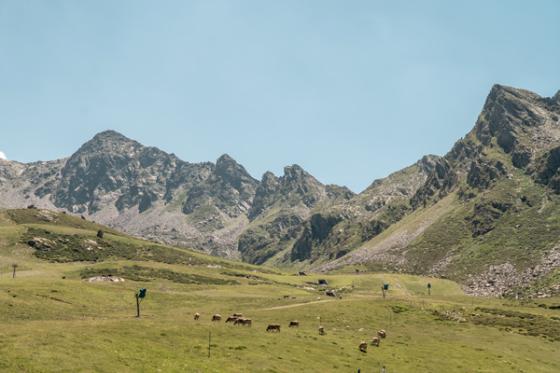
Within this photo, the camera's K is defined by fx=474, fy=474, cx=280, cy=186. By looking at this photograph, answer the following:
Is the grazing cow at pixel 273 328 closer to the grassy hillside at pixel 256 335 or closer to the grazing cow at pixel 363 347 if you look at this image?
the grassy hillside at pixel 256 335

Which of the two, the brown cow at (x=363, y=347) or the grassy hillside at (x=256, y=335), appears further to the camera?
the brown cow at (x=363, y=347)

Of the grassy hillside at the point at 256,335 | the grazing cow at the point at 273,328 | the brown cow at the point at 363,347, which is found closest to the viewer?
the grassy hillside at the point at 256,335

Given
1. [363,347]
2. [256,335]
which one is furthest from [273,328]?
[363,347]

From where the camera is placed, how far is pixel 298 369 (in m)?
53.9

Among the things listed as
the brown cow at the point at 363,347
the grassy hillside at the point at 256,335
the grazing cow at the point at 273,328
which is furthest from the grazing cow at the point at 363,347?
the grazing cow at the point at 273,328

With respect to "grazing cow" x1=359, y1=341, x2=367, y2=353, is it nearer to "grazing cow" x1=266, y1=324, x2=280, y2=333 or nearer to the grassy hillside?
the grassy hillside

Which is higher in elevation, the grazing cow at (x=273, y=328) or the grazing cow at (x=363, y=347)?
the grazing cow at (x=273, y=328)

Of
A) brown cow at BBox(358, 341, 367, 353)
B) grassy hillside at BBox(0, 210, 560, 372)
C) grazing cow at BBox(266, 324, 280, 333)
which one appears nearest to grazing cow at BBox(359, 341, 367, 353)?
brown cow at BBox(358, 341, 367, 353)

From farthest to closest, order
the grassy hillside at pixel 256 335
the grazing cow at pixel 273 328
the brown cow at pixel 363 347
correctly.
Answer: the grazing cow at pixel 273 328 < the brown cow at pixel 363 347 < the grassy hillside at pixel 256 335

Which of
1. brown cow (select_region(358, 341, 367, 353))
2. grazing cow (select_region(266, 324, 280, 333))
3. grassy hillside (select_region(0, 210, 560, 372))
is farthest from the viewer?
grazing cow (select_region(266, 324, 280, 333))

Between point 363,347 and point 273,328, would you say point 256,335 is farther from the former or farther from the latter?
point 363,347

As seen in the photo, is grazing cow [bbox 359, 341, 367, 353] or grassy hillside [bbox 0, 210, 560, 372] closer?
grassy hillside [bbox 0, 210, 560, 372]

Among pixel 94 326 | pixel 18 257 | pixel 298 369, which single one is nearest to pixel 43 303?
pixel 94 326

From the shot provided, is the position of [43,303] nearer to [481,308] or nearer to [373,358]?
[373,358]
